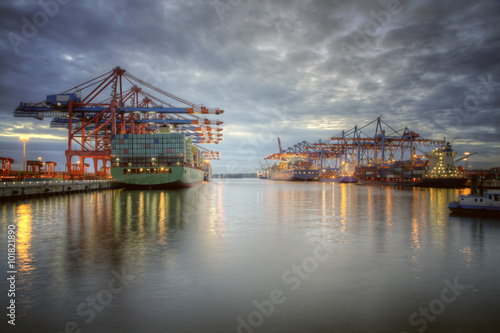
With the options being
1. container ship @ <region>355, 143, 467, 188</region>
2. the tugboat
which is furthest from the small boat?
container ship @ <region>355, 143, 467, 188</region>

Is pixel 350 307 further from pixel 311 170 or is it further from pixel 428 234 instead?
pixel 311 170

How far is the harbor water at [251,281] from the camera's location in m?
7.54

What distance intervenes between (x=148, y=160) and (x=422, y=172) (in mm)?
89166

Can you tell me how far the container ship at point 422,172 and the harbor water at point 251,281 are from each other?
81077 mm

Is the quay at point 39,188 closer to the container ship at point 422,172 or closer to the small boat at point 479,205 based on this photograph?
the small boat at point 479,205

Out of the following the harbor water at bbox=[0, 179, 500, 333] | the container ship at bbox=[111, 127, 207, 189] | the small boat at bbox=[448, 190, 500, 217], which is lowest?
the harbor water at bbox=[0, 179, 500, 333]

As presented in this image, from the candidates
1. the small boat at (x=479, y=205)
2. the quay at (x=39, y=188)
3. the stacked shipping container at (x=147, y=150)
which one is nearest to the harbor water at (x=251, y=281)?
the small boat at (x=479, y=205)

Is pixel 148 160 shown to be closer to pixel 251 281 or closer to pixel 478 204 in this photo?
Result: pixel 478 204

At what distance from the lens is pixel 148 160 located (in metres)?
70.0

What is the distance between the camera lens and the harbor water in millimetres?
7539

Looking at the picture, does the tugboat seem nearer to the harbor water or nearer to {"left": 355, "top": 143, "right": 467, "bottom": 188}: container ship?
the harbor water

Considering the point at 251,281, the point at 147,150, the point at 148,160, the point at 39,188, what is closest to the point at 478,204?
the point at 251,281

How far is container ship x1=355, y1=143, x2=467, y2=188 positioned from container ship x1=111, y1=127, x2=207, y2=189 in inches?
2844

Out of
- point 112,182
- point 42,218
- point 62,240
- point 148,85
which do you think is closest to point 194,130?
point 148,85
